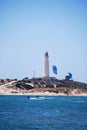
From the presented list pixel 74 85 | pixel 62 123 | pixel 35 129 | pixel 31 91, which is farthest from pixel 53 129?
pixel 74 85

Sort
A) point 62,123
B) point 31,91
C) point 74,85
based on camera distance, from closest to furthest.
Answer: point 62,123 < point 31,91 < point 74,85

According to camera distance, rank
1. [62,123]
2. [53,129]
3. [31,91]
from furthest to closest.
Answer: [31,91]
[62,123]
[53,129]

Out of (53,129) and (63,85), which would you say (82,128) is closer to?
(53,129)

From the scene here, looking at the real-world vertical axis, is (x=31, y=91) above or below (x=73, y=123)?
above

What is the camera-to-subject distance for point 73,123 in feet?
169

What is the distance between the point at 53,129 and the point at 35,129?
6.47 ft

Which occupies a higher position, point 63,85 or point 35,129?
point 63,85

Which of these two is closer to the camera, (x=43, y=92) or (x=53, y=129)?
(x=53, y=129)

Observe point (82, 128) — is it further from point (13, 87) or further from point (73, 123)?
point (13, 87)

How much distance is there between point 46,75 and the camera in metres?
197

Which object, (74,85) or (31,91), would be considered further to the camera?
(74,85)

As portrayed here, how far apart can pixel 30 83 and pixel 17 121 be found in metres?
141

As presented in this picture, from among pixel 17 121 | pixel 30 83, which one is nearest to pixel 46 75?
pixel 30 83

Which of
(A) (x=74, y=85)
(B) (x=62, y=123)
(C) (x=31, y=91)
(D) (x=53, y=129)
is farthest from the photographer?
(A) (x=74, y=85)
